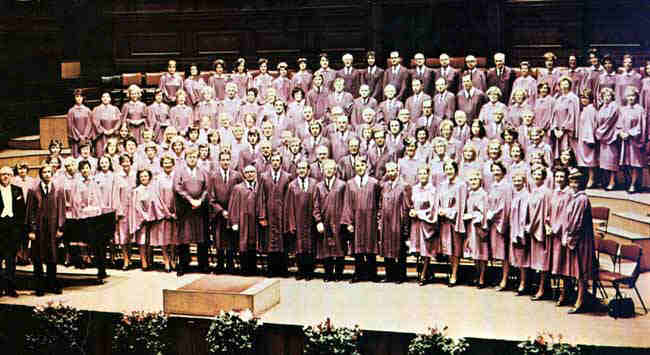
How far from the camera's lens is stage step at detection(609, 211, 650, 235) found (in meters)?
7.48

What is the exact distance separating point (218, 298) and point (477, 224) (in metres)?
2.57

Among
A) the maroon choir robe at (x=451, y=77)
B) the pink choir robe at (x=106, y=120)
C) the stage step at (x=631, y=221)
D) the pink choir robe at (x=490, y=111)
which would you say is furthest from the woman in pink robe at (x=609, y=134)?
the pink choir robe at (x=106, y=120)

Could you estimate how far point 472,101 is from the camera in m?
9.12

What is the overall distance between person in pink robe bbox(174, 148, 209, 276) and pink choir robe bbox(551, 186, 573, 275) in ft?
11.9

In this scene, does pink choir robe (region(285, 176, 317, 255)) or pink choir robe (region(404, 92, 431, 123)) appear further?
pink choir robe (region(404, 92, 431, 123))

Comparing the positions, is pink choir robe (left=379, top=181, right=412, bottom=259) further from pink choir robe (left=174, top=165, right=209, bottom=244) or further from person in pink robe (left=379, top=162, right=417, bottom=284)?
pink choir robe (left=174, top=165, right=209, bottom=244)

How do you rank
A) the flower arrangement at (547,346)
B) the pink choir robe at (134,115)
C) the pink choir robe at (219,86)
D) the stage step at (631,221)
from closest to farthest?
1. the flower arrangement at (547,346)
2. the stage step at (631,221)
3. the pink choir robe at (134,115)
4. the pink choir robe at (219,86)

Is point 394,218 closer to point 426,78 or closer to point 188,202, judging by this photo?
point 188,202

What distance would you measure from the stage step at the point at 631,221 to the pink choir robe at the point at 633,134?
0.86 m

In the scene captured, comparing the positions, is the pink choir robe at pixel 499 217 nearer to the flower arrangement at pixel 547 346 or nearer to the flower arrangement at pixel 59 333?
the flower arrangement at pixel 547 346

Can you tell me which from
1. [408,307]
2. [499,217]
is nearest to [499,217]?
[499,217]

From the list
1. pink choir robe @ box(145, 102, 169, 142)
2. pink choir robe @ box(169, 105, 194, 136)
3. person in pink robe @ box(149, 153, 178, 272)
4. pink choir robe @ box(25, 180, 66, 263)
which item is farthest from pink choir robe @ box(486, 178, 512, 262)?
pink choir robe @ box(145, 102, 169, 142)

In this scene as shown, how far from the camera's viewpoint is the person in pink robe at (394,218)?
752 cm

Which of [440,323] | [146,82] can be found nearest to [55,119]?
[146,82]
